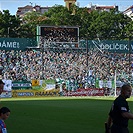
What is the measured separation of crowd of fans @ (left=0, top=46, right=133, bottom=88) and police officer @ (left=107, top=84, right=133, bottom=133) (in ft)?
127

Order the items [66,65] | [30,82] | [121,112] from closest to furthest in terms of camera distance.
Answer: [121,112] → [30,82] → [66,65]

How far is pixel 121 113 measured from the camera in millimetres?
8117

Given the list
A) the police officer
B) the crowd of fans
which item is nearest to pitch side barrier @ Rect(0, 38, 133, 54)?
the crowd of fans

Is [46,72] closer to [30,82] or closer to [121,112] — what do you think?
[30,82]

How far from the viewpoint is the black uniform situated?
26.8ft

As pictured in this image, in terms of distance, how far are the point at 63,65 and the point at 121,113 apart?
43852 mm

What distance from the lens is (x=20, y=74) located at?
160 feet

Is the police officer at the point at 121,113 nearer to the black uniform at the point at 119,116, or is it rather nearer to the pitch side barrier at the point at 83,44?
the black uniform at the point at 119,116

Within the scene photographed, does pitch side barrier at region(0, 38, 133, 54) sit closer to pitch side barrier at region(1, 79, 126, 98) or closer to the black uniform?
pitch side barrier at region(1, 79, 126, 98)

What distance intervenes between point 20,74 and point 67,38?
10.0 meters

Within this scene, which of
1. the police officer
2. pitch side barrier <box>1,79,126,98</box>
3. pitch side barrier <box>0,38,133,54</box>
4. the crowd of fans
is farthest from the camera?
pitch side barrier <box>0,38,133,54</box>

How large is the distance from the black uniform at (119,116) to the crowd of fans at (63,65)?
38673 mm

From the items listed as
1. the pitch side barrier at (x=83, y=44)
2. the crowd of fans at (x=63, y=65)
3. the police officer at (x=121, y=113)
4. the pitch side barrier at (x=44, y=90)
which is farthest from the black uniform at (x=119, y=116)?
the pitch side barrier at (x=83, y=44)

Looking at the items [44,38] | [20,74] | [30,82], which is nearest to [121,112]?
[30,82]
